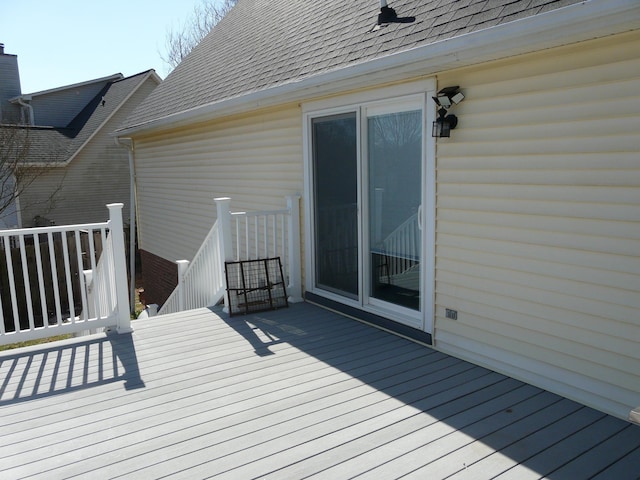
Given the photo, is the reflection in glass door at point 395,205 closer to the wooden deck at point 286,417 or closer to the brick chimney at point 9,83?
the wooden deck at point 286,417

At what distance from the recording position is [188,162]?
8.67 m

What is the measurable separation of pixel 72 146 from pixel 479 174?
52.2ft

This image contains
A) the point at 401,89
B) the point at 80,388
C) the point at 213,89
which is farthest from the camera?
the point at 213,89

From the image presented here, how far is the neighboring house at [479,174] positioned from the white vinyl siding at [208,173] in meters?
0.07

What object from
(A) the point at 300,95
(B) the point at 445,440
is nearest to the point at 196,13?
(A) the point at 300,95

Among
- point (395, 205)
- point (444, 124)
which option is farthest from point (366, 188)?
point (444, 124)

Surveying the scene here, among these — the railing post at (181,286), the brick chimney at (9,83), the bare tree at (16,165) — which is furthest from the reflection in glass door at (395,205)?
the brick chimney at (9,83)

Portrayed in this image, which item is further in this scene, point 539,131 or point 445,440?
point 539,131

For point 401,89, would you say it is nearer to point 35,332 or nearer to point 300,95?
point 300,95

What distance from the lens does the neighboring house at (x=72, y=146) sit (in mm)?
15688

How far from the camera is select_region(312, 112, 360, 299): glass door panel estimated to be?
4.87 m

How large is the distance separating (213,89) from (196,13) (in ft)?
57.2

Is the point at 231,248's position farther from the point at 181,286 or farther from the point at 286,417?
the point at 286,417

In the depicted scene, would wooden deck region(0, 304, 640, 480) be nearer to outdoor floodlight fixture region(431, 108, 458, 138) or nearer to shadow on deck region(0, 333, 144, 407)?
shadow on deck region(0, 333, 144, 407)
